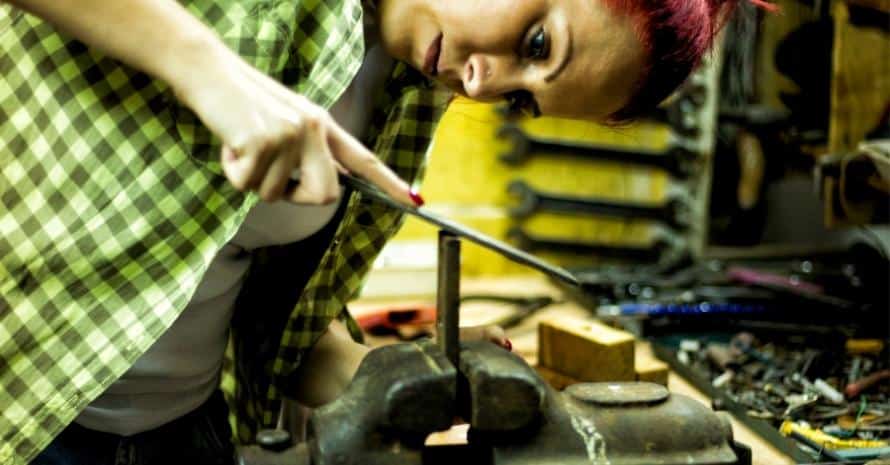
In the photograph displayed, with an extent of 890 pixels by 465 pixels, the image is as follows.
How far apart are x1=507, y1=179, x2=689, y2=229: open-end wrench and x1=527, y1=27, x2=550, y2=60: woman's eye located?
172cm

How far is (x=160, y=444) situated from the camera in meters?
1.29

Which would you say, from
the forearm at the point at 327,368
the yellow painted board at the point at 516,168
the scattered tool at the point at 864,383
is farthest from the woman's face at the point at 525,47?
the yellow painted board at the point at 516,168

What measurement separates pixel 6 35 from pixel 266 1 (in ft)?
0.91

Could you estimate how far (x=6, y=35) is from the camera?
3.14ft

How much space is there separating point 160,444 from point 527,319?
3.62ft

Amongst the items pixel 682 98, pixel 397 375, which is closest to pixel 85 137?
pixel 397 375

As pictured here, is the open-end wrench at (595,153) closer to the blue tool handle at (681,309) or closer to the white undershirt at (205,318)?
the blue tool handle at (681,309)

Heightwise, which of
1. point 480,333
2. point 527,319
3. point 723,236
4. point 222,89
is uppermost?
point 222,89

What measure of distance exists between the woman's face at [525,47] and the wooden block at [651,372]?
559mm

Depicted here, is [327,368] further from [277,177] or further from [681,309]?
[681,309]

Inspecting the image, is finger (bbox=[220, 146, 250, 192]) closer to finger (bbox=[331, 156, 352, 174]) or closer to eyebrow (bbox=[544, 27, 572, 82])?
finger (bbox=[331, 156, 352, 174])

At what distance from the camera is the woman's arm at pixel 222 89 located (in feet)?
2.52

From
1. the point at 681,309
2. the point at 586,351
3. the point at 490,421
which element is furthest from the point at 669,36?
the point at 681,309

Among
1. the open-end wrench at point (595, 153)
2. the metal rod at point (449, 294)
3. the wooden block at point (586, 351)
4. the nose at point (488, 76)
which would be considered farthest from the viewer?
the open-end wrench at point (595, 153)
